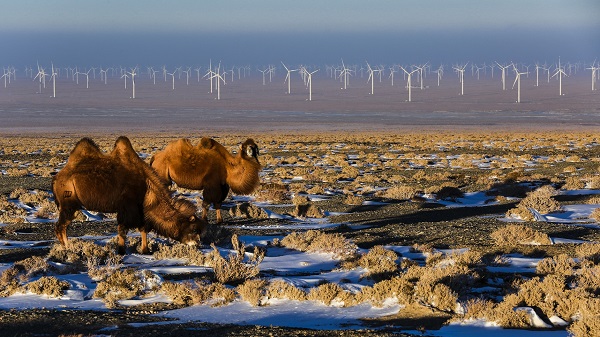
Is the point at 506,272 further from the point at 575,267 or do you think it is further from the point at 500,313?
the point at 500,313

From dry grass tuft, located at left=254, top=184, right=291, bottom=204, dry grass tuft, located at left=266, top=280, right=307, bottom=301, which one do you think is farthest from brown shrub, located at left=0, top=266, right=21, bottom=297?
dry grass tuft, located at left=254, top=184, right=291, bottom=204

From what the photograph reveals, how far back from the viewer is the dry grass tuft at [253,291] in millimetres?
8938

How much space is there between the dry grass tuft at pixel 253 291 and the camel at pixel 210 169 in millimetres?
5833

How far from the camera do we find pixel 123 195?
10.9 meters

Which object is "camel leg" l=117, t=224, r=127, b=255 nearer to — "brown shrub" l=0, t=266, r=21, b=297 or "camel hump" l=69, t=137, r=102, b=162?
"camel hump" l=69, t=137, r=102, b=162

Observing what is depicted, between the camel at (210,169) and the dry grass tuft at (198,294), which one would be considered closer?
the dry grass tuft at (198,294)

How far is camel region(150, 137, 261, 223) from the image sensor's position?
15078mm

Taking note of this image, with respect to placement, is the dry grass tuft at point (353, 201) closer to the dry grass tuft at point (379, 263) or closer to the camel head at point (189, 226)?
the dry grass tuft at point (379, 263)

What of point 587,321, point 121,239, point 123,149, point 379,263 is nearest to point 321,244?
point 379,263

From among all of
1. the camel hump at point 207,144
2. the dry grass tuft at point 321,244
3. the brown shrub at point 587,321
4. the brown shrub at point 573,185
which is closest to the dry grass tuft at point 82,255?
the dry grass tuft at point 321,244

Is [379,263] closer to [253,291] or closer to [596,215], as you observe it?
[253,291]

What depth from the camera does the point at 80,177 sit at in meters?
11.0

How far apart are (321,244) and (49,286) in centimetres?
398

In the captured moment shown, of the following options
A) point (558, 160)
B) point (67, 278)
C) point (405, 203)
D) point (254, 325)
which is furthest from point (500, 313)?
point (558, 160)
